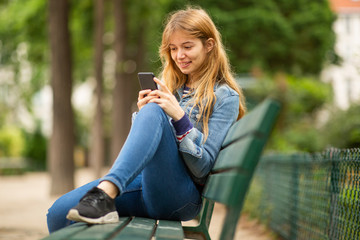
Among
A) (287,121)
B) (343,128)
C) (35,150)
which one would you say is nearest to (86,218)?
(343,128)

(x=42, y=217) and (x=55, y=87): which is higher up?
(x=55, y=87)

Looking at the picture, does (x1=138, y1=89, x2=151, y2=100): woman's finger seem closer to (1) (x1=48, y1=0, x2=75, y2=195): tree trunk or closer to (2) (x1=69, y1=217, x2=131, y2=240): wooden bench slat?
(2) (x1=69, y1=217, x2=131, y2=240): wooden bench slat

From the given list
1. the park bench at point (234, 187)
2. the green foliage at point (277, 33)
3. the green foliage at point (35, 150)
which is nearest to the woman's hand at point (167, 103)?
the park bench at point (234, 187)

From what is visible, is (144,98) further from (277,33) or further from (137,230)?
(277,33)

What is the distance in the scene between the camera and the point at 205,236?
296 centimetres

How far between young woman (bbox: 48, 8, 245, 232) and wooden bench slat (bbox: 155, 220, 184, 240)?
174 millimetres

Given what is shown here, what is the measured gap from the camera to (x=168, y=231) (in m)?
2.15

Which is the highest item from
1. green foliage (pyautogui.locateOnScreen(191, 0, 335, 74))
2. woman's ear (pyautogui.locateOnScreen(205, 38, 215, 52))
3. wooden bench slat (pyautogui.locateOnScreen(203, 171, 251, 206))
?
green foliage (pyautogui.locateOnScreen(191, 0, 335, 74))

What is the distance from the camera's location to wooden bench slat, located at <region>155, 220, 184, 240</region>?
1.98 meters

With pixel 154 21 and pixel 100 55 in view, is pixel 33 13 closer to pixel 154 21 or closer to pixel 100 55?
pixel 100 55

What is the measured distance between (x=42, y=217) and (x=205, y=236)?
224 inches

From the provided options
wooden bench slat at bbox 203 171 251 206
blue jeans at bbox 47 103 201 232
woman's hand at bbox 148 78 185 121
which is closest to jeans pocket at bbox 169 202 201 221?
blue jeans at bbox 47 103 201 232

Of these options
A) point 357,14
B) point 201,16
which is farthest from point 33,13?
point 357,14

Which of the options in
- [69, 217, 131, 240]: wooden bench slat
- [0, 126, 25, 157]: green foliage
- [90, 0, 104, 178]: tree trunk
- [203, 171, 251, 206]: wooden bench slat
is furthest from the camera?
[0, 126, 25, 157]: green foliage
